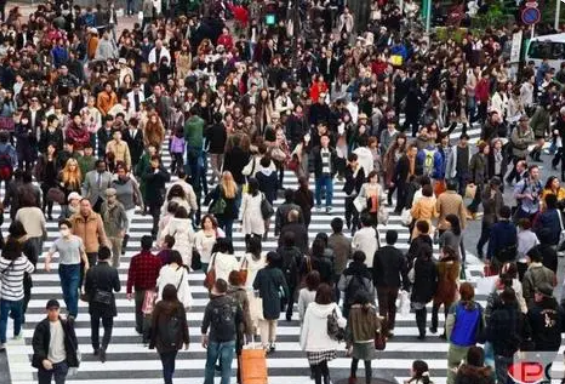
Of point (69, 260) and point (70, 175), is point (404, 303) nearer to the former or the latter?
point (69, 260)

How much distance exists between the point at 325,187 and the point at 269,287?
8396 mm

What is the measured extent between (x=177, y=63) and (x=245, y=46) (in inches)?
175

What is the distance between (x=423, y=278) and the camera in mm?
19594

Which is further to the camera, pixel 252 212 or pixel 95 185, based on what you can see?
pixel 95 185

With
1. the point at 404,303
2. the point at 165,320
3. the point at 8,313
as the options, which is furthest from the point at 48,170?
the point at 165,320

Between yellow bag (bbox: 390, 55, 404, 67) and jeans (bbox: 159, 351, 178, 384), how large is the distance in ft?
66.7

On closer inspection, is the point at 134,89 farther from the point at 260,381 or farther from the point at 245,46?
the point at 260,381

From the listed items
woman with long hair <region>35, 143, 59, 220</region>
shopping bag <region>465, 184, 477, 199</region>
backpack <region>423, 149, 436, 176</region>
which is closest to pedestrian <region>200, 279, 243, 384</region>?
woman with long hair <region>35, 143, 59, 220</region>

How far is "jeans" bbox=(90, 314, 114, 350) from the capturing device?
18875 millimetres

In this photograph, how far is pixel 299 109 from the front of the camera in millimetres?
28812

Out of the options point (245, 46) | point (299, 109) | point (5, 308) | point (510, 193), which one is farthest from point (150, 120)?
point (245, 46)

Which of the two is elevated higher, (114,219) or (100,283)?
(114,219)

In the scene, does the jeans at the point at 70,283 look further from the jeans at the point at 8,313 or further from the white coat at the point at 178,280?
the white coat at the point at 178,280

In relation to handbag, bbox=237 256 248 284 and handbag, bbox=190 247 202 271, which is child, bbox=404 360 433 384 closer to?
handbag, bbox=237 256 248 284
